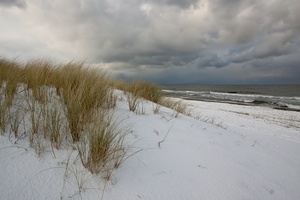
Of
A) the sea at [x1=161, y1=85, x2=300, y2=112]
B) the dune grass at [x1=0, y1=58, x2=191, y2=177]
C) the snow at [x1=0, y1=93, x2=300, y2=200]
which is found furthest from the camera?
the sea at [x1=161, y1=85, x2=300, y2=112]

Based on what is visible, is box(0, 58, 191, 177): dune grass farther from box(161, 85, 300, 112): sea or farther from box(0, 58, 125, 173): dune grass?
box(161, 85, 300, 112): sea

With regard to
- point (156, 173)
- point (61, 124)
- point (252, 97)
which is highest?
point (61, 124)

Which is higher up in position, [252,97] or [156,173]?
[156,173]

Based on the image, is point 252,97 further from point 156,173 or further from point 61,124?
point 61,124

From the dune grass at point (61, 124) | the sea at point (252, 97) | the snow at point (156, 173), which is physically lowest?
the sea at point (252, 97)

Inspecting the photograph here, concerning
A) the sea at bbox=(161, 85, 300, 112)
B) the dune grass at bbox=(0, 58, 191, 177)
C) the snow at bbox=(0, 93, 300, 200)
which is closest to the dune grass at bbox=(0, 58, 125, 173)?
the dune grass at bbox=(0, 58, 191, 177)

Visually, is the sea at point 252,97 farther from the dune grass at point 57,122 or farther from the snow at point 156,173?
the dune grass at point 57,122

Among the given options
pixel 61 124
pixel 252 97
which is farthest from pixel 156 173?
pixel 252 97

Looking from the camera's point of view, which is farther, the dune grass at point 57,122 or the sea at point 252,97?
the sea at point 252,97

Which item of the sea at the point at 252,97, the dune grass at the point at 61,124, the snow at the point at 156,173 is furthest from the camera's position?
the sea at the point at 252,97

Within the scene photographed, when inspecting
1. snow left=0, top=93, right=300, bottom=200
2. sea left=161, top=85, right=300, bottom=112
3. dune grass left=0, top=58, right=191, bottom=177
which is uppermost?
dune grass left=0, top=58, right=191, bottom=177

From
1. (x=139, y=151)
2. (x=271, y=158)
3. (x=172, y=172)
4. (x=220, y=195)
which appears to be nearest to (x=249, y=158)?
(x=271, y=158)

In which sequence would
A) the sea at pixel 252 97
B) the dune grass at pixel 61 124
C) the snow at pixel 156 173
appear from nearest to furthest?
the snow at pixel 156 173, the dune grass at pixel 61 124, the sea at pixel 252 97

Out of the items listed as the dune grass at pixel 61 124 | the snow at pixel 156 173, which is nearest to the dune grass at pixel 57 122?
the dune grass at pixel 61 124
